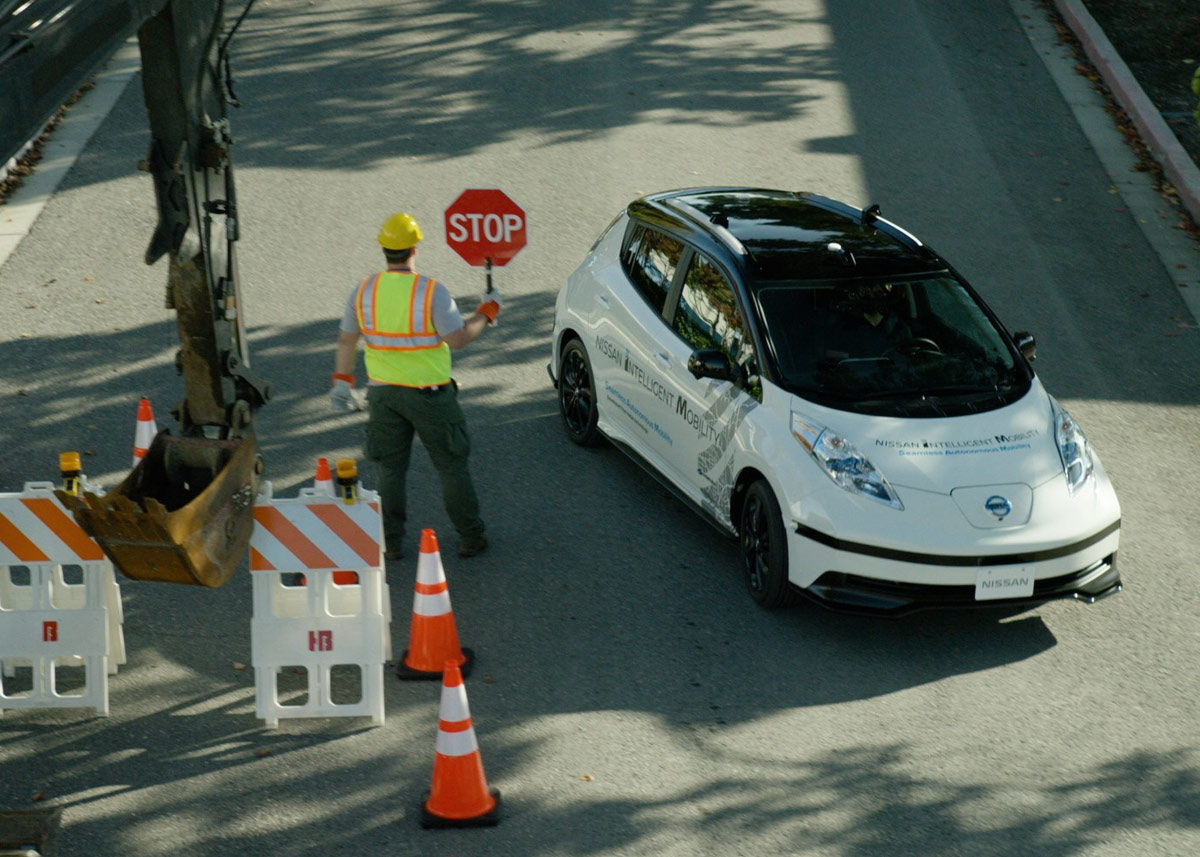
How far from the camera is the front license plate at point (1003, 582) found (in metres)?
7.76

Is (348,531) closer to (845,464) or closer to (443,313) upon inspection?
(443,313)

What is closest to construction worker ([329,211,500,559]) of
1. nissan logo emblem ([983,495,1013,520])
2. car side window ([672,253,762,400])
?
car side window ([672,253,762,400])

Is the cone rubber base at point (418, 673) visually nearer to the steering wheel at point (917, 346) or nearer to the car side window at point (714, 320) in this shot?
the car side window at point (714, 320)

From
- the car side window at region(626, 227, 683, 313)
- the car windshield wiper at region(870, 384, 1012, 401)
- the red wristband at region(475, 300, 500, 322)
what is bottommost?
the car windshield wiper at region(870, 384, 1012, 401)

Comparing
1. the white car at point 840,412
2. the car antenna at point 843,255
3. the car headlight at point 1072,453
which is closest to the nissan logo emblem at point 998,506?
the white car at point 840,412

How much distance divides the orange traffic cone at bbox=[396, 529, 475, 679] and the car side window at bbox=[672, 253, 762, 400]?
2120 mm

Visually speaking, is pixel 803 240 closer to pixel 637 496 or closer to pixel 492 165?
pixel 637 496

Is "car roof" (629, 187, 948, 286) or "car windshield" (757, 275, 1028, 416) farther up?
"car roof" (629, 187, 948, 286)

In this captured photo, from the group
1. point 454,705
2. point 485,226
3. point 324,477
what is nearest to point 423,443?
point 324,477

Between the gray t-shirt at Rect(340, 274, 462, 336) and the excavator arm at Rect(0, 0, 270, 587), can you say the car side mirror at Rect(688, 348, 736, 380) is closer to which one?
the gray t-shirt at Rect(340, 274, 462, 336)

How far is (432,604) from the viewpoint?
7602mm

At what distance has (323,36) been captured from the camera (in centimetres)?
1909

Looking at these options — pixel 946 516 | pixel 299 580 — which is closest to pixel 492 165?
pixel 299 580

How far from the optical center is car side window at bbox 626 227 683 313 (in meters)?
9.51
